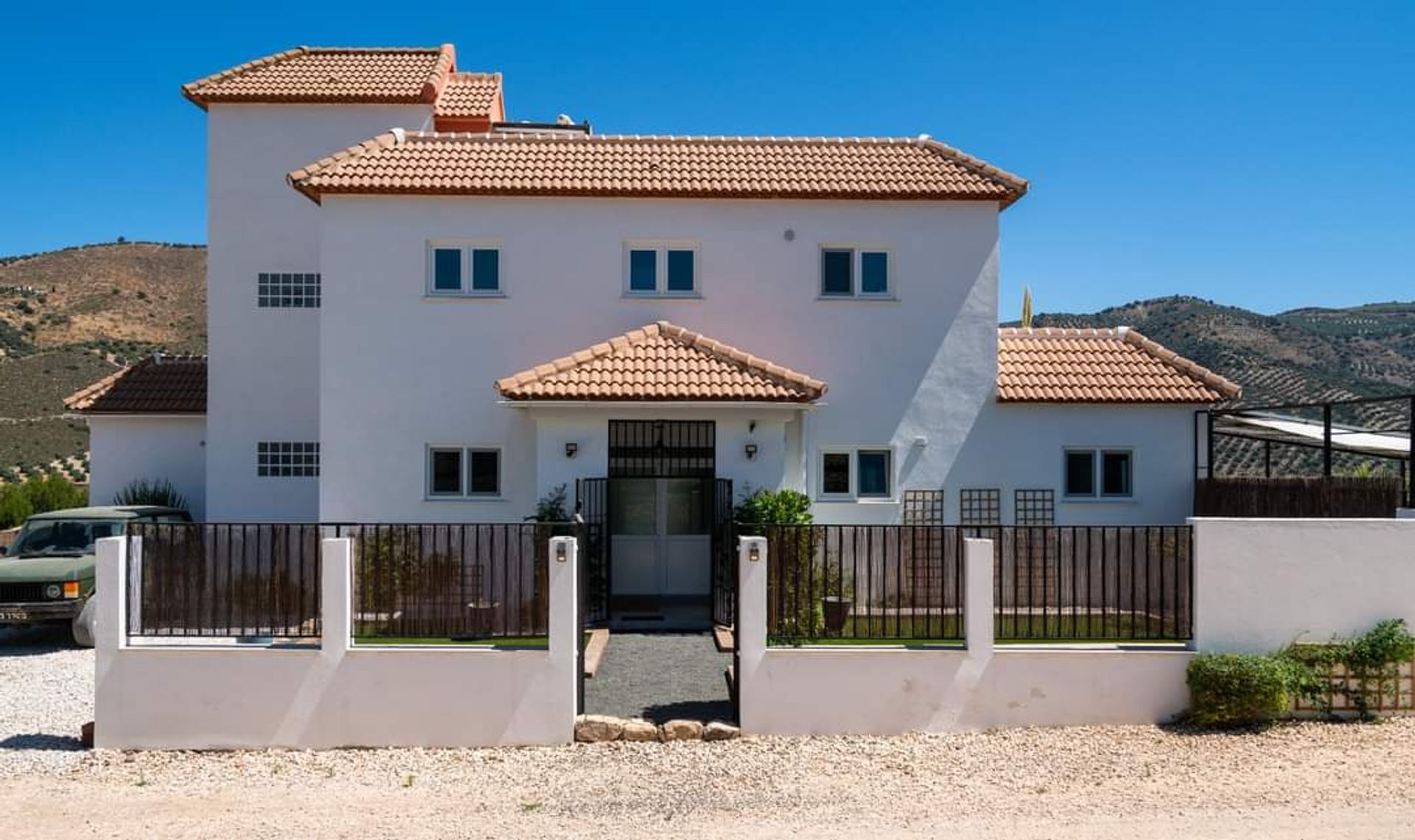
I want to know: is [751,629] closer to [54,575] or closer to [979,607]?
[979,607]

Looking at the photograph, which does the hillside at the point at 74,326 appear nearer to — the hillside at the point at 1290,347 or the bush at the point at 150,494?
the bush at the point at 150,494

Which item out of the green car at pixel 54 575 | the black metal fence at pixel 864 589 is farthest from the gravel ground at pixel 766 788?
the green car at pixel 54 575

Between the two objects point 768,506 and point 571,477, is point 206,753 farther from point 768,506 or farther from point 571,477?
point 768,506

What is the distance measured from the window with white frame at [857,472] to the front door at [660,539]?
7.34 feet

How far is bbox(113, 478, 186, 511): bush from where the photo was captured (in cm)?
2336

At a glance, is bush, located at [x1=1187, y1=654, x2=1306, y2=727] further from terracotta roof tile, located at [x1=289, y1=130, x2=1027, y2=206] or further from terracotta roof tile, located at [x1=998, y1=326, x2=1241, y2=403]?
terracotta roof tile, located at [x1=289, y1=130, x2=1027, y2=206]

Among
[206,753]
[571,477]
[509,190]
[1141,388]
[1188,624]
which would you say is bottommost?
[206,753]

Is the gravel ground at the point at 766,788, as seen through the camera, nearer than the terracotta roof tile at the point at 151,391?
Yes

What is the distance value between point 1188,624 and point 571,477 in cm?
919

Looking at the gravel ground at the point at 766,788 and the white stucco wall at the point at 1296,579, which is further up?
the white stucco wall at the point at 1296,579

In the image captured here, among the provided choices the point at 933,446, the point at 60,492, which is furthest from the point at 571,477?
the point at 60,492

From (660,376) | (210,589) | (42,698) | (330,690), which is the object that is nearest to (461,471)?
(660,376)

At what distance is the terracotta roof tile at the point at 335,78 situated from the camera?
22.9m

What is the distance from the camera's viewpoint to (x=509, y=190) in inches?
780
